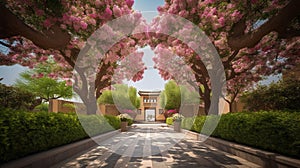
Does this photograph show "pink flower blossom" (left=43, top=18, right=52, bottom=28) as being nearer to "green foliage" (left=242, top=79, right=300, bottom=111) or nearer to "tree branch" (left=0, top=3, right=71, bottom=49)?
"tree branch" (left=0, top=3, right=71, bottom=49)

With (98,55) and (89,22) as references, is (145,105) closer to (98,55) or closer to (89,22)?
(98,55)

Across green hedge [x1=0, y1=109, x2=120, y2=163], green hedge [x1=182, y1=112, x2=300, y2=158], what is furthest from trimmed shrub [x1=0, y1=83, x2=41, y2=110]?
green hedge [x1=182, y1=112, x2=300, y2=158]

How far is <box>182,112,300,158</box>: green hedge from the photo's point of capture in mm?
3750

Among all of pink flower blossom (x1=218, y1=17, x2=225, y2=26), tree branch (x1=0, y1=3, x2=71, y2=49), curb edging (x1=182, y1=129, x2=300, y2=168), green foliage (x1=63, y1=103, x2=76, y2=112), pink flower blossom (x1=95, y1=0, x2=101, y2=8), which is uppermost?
pink flower blossom (x1=95, y1=0, x2=101, y2=8)

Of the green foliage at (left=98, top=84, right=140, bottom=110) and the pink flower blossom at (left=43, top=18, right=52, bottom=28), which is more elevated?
the pink flower blossom at (left=43, top=18, right=52, bottom=28)

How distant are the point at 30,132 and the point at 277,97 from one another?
8984 millimetres

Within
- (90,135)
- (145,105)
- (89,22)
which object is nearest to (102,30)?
(89,22)

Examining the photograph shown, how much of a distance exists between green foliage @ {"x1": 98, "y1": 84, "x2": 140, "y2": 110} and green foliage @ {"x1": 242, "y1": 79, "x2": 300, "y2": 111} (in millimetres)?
24241

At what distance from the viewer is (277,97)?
7992mm

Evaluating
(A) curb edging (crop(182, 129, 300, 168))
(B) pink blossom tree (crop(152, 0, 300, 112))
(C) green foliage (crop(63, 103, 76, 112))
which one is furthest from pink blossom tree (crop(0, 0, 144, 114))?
(C) green foliage (crop(63, 103, 76, 112))

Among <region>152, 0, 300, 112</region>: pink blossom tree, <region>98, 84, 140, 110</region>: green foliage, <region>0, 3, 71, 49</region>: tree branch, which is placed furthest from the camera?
<region>98, 84, 140, 110</region>: green foliage

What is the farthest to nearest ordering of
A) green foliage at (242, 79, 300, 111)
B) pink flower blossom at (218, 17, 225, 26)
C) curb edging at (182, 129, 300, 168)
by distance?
green foliage at (242, 79, 300, 111), pink flower blossom at (218, 17, 225, 26), curb edging at (182, 129, 300, 168)

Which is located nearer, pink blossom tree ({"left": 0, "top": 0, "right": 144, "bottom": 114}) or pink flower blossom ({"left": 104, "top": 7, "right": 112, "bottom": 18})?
pink blossom tree ({"left": 0, "top": 0, "right": 144, "bottom": 114})

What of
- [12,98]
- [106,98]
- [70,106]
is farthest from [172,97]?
[12,98]
